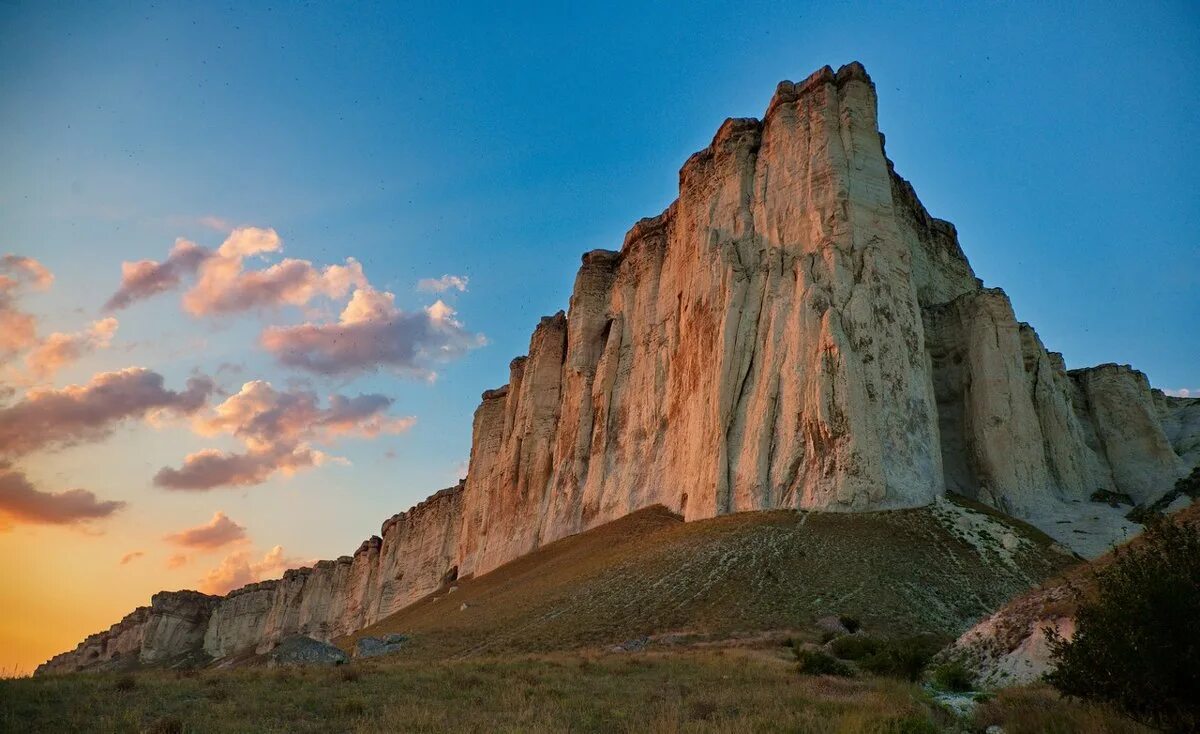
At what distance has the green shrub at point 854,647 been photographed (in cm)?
1828

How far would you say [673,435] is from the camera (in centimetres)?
4584

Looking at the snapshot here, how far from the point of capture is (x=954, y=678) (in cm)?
1383

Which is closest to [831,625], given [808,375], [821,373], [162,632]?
[821,373]

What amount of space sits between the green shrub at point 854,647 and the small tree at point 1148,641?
28.4 ft

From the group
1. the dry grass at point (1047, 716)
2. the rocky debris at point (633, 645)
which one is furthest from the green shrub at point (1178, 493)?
the dry grass at point (1047, 716)

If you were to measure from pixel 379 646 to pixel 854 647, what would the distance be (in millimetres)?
21219

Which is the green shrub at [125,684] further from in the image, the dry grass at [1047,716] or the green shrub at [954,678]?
the green shrub at [954,678]

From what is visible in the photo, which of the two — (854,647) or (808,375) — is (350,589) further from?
(854,647)

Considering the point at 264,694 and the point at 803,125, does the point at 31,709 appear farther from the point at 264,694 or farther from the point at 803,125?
the point at 803,125

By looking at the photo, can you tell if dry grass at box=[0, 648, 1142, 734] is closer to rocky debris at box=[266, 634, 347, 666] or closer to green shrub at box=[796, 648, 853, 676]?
green shrub at box=[796, 648, 853, 676]

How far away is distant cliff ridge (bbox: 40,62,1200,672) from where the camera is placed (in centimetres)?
3456

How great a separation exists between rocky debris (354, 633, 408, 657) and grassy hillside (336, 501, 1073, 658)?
0.84m

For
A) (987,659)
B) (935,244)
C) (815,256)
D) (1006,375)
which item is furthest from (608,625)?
(935,244)

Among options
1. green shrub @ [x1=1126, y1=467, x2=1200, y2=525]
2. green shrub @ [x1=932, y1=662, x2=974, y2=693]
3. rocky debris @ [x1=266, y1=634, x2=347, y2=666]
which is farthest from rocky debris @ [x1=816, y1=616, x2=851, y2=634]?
green shrub @ [x1=1126, y1=467, x2=1200, y2=525]
